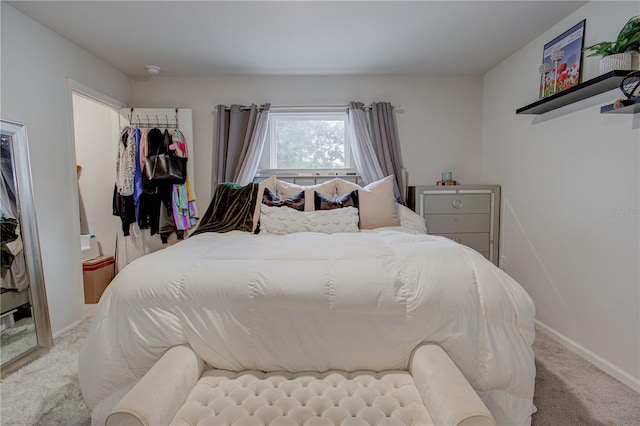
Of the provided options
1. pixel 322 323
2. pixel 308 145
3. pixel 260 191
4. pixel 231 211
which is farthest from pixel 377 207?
pixel 322 323

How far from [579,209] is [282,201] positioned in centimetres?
218

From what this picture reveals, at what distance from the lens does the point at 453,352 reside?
4.10 ft

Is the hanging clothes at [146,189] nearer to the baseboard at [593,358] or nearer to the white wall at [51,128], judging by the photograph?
the white wall at [51,128]

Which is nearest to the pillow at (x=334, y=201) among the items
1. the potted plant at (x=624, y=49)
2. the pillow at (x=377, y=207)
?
the pillow at (x=377, y=207)

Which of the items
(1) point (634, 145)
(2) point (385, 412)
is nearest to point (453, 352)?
(2) point (385, 412)

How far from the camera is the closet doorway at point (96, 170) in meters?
3.42

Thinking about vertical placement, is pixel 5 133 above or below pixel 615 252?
above

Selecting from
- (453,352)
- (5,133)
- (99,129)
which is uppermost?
(99,129)

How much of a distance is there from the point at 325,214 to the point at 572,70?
6.78ft

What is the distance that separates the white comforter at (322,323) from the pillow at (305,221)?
948 millimetres

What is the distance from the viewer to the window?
3.50 metres

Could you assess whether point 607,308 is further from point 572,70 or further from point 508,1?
point 508,1

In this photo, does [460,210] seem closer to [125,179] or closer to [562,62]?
[562,62]

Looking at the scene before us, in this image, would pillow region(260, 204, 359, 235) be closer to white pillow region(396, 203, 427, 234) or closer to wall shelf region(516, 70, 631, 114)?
white pillow region(396, 203, 427, 234)
